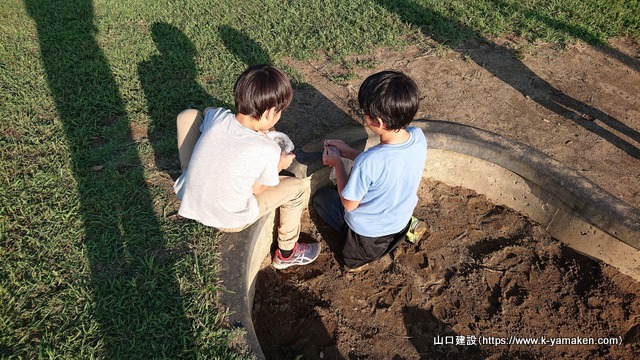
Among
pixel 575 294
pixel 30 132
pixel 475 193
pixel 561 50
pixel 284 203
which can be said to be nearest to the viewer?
pixel 284 203

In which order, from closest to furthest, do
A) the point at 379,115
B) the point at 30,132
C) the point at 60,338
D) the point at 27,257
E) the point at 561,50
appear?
1. the point at 60,338
2. the point at 379,115
3. the point at 27,257
4. the point at 30,132
5. the point at 561,50

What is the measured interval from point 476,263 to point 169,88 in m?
3.19

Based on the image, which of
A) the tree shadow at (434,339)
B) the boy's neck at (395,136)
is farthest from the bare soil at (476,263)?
the boy's neck at (395,136)

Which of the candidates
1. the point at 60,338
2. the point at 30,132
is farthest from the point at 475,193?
the point at 30,132

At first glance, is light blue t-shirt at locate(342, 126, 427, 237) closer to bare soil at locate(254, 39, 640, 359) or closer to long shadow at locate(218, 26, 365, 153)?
bare soil at locate(254, 39, 640, 359)

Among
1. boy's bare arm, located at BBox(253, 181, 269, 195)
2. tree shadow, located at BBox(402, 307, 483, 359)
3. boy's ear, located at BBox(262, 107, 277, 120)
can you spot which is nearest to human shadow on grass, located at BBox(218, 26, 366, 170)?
boy's bare arm, located at BBox(253, 181, 269, 195)

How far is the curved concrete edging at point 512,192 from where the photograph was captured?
3.13 m

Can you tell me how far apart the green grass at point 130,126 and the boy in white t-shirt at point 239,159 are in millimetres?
365

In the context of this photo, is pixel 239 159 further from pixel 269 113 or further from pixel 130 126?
pixel 130 126

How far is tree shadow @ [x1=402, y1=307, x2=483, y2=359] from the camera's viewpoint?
3.02 meters

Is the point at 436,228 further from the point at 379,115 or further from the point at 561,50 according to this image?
the point at 561,50

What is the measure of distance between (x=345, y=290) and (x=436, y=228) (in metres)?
1.00

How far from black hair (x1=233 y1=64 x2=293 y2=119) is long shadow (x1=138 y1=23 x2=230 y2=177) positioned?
1.20 meters

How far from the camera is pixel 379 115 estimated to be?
2561 mm
